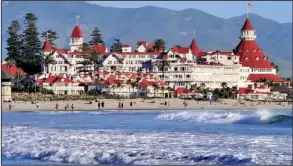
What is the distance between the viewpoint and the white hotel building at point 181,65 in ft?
310

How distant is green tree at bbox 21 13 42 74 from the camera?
101281 mm

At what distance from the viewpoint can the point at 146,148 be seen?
23.9 meters

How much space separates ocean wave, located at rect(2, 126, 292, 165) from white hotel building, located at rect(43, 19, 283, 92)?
63.8 m

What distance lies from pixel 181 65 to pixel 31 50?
21.3m

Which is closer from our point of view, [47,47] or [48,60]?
[48,60]

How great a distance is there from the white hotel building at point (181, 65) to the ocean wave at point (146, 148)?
6380 centimetres

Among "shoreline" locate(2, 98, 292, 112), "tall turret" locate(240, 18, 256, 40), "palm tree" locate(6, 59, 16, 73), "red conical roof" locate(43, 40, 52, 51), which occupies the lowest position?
"shoreline" locate(2, 98, 292, 112)

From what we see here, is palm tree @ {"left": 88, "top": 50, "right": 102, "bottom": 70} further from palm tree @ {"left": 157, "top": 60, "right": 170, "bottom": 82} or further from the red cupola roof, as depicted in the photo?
the red cupola roof

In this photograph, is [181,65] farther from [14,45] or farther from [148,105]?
[148,105]

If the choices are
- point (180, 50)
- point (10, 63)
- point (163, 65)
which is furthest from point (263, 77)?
point (10, 63)

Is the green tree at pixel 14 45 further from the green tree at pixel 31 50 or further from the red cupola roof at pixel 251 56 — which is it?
the red cupola roof at pixel 251 56

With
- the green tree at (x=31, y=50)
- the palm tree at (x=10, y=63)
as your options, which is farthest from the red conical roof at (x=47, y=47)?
the palm tree at (x=10, y=63)

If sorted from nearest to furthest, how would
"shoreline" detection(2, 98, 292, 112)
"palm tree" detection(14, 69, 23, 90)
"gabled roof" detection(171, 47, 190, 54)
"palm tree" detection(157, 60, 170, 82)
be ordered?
"shoreline" detection(2, 98, 292, 112) < "palm tree" detection(14, 69, 23, 90) < "palm tree" detection(157, 60, 170, 82) < "gabled roof" detection(171, 47, 190, 54)

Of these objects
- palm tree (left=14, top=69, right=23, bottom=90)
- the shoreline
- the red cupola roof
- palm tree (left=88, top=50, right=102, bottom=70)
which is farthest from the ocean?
the red cupola roof
